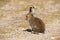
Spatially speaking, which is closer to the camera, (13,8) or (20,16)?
(20,16)

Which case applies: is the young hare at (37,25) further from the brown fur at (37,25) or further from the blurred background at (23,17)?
the blurred background at (23,17)

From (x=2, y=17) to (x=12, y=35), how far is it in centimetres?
490

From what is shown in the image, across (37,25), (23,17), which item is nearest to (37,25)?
(37,25)

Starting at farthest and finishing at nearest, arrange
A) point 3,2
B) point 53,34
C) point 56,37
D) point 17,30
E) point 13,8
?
point 3,2 → point 13,8 → point 17,30 → point 53,34 → point 56,37

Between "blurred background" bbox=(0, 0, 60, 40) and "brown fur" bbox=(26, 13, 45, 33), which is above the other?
"brown fur" bbox=(26, 13, 45, 33)

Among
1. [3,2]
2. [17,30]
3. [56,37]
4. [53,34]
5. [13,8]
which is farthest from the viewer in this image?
[3,2]

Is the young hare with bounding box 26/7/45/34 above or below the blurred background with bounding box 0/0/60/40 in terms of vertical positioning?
above

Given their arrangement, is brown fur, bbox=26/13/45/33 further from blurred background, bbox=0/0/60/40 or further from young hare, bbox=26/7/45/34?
blurred background, bbox=0/0/60/40

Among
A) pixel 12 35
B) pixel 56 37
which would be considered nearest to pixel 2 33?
pixel 12 35

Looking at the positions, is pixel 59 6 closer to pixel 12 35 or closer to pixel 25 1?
pixel 25 1

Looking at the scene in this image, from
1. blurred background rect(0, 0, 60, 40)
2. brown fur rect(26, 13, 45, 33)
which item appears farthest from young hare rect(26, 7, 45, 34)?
blurred background rect(0, 0, 60, 40)

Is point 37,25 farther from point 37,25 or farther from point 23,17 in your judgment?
point 23,17

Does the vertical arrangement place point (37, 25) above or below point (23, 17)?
above

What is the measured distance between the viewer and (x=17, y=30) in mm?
14352
